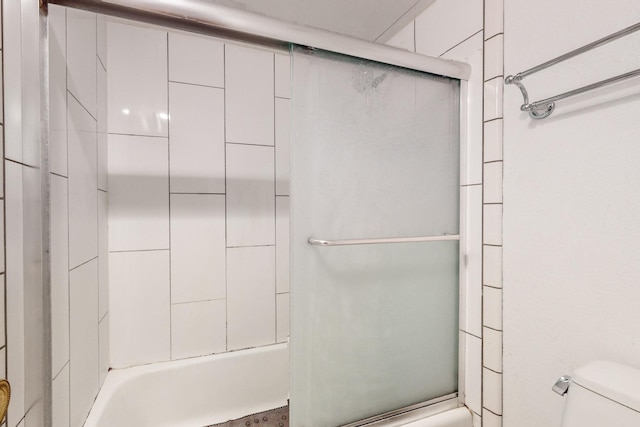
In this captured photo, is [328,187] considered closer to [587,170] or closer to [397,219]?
[397,219]

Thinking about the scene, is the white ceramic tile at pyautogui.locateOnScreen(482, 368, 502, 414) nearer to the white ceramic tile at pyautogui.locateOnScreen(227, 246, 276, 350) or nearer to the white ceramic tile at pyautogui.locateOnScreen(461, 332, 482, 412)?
the white ceramic tile at pyautogui.locateOnScreen(461, 332, 482, 412)

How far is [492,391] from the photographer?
39.8 inches

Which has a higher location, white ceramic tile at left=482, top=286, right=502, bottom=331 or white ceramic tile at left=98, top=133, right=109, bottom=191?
white ceramic tile at left=98, top=133, right=109, bottom=191

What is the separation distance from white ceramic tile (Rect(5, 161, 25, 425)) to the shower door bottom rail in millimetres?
832

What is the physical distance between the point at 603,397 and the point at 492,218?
525mm

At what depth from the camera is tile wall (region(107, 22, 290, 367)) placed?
142 cm

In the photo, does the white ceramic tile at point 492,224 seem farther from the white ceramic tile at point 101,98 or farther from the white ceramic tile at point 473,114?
the white ceramic tile at point 101,98

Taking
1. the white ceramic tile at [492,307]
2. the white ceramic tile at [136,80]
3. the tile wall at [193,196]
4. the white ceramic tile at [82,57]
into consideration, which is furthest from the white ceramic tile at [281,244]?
the white ceramic tile at [492,307]

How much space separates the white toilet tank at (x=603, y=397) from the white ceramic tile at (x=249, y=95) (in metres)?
1.51

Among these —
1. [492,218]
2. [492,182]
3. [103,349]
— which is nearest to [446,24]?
[492,182]

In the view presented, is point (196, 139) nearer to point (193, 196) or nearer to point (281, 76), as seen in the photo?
point (193, 196)

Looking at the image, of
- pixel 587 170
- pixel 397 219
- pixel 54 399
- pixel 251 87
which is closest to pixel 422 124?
pixel 397 219

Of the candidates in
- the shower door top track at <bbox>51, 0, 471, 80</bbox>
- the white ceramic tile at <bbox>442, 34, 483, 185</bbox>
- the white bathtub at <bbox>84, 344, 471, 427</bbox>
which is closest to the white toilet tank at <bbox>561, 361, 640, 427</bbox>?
the white ceramic tile at <bbox>442, 34, 483, 185</bbox>

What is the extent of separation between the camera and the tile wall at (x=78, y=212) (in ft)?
2.75
